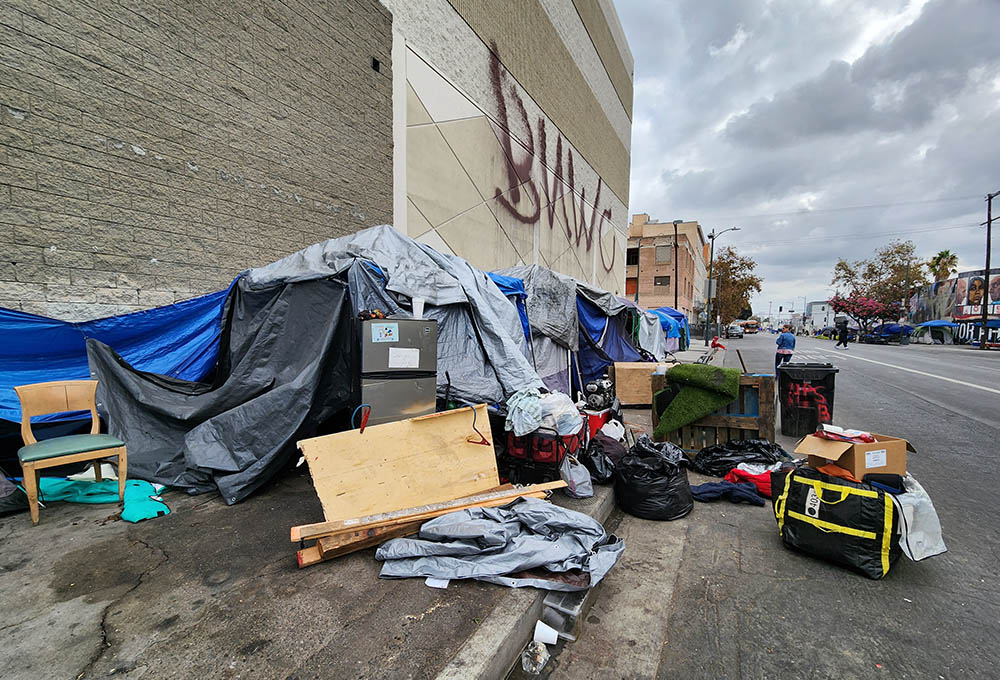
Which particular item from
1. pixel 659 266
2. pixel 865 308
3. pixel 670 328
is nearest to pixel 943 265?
pixel 865 308

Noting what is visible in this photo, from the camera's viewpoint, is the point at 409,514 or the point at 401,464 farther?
the point at 401,464

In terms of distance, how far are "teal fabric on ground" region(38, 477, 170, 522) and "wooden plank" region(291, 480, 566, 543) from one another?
1.48 metres

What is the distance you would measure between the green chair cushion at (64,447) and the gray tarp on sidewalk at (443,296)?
6.39 feet

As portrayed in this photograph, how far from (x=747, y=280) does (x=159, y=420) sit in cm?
6006

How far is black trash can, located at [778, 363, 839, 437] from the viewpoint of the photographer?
19.9 feet

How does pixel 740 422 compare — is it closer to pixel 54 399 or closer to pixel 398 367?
pixel 398 367

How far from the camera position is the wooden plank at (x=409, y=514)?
9.00ft

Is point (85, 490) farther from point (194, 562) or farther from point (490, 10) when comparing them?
point (490, 10)

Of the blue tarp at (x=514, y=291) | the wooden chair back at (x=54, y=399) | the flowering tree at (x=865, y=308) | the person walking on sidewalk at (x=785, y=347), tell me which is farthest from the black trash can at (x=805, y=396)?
the flowering tree at (x=865, y=308)

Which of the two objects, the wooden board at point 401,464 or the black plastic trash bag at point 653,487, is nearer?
the wooden board at point 401,464

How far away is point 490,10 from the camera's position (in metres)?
10.8

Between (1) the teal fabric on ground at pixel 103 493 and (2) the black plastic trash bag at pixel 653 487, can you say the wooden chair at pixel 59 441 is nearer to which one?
(1) the teal fabric on ground at pixel 103 493

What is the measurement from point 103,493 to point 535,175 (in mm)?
12834

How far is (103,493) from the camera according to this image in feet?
12.4
